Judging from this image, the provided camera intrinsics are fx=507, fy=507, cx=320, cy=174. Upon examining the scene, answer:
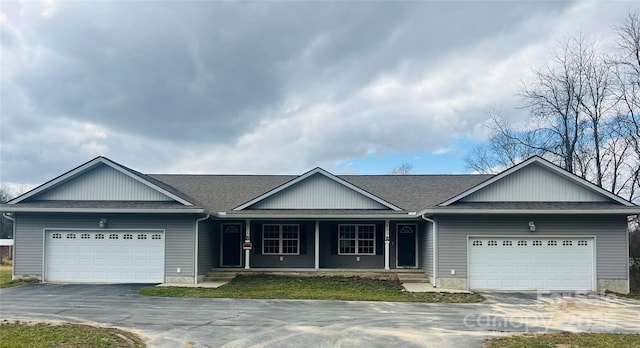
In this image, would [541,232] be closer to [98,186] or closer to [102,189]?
[102,189]

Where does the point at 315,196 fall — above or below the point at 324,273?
above

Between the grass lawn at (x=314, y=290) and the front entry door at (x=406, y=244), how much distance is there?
244 centimetres

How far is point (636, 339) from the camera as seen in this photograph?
9.06 metres

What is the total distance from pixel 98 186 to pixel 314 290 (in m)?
8.55

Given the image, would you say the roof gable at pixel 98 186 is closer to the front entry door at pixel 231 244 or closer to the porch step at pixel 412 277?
the front entry door at pixel 231 244

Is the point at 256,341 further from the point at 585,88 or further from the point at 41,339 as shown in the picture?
the point at 585,88

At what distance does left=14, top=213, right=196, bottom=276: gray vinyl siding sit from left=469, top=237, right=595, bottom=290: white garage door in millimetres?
9600

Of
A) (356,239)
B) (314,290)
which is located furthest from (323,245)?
(314,290)

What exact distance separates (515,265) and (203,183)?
45.0ft

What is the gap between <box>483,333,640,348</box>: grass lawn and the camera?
27.7ft

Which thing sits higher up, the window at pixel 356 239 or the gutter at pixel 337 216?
the gutter at pixel 337 216

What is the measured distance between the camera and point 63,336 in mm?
8641

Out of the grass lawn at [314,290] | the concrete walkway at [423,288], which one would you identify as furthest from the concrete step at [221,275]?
the concrete walkway at [423,288]

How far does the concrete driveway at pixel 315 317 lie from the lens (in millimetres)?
8992
